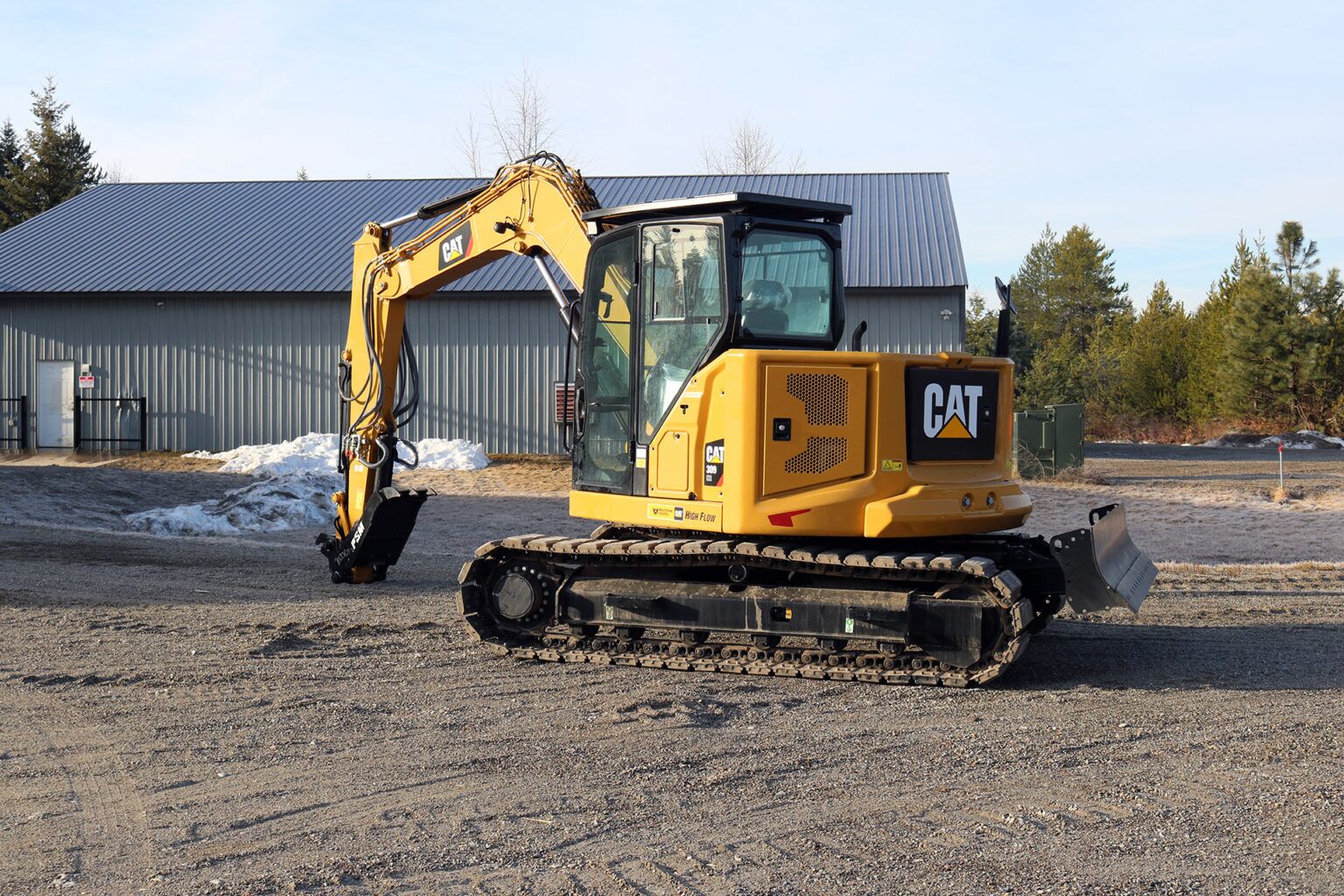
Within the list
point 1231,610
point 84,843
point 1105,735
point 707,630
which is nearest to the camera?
point 84,843

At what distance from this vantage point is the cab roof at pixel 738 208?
28.1 ft

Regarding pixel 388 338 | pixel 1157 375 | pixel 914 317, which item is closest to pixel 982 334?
pixel 1157 375

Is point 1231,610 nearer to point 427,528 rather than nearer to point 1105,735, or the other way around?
point 1105,735

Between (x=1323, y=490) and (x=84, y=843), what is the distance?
23.0 meters

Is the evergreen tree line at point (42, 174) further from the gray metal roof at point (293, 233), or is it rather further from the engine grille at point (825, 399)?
the engine grille at point (825, 399)

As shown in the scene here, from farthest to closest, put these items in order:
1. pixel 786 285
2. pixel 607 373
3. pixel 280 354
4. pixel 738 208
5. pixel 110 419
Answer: pixel 110 419, pixel 280 354, pixel 607 373, pixel 786 285, pixel 738 208

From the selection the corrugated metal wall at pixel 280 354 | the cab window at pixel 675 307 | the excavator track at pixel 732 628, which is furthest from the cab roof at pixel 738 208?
the corrugated metal wall at pixel 280 354

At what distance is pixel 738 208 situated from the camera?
8625 mm

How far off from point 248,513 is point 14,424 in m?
15.2

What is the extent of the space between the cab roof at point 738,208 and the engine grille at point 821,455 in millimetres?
1559

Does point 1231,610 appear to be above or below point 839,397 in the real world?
below

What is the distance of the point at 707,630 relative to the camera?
895 centimetres

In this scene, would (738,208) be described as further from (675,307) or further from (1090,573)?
(1090,573)

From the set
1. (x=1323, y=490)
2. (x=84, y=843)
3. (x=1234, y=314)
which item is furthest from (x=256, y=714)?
(x=1234, y=314)
